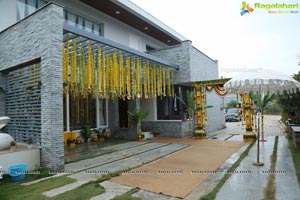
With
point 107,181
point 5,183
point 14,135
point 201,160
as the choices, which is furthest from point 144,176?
point 14,135

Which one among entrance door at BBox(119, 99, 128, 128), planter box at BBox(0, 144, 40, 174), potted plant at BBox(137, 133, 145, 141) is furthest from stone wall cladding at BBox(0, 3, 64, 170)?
entrance door at BBox(119, 99, 128, 128)

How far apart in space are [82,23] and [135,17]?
11.2 ft

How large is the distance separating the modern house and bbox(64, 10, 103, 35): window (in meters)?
0.05

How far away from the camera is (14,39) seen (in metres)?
6.60

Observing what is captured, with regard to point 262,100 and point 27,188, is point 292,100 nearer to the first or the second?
point 262,100

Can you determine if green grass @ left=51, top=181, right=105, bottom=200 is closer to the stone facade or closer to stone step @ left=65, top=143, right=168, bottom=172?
stone step @ left=65, top=143, right=168, bottom=172

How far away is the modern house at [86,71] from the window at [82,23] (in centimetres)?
5

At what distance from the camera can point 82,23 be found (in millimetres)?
10773

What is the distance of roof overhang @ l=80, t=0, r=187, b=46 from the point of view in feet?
36.0

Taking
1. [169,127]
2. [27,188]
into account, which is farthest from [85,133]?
[27,188]

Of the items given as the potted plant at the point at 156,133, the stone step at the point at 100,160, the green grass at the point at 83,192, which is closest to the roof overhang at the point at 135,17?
the potted plant at the point at 156,133

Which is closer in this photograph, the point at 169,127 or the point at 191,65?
the point at 191,65

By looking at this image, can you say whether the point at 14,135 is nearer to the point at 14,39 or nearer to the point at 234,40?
the point at 14,39

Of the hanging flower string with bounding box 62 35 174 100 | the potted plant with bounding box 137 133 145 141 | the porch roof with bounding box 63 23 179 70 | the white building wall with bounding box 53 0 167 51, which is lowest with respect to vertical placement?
the potted plant with bounding box 137 133 145 141
